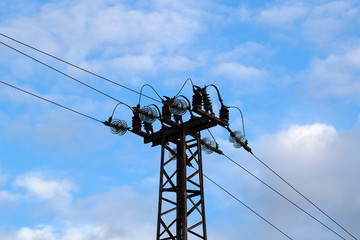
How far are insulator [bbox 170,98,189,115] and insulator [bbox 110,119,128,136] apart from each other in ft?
8.40

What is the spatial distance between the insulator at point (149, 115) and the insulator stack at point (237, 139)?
12.9 feet

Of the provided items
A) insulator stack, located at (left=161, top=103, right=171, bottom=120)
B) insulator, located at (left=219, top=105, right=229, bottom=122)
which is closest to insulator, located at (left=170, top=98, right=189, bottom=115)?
insulator stack, located at (left=161, top=103, right=171, bottom=120)

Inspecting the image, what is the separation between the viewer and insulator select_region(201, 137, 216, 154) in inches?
1062

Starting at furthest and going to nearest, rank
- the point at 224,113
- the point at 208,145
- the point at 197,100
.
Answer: the point at 208,145 → the point at 224,113 → the point at 197,100

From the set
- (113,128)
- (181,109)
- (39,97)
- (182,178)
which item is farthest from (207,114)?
(39,97)

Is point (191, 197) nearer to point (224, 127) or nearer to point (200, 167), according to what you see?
point (200, 167)

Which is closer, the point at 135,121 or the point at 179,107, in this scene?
the point at 179,107

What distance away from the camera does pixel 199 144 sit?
25.5 meters

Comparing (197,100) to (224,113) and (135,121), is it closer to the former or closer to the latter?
(224,113)

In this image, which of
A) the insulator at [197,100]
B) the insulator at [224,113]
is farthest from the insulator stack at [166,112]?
the insulator at [224,113]

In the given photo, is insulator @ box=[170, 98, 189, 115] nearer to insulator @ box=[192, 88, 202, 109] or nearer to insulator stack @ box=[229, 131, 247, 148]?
insulator @ box=[192, 88, 202, 109]

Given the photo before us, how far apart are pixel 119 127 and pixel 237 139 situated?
5235 mm

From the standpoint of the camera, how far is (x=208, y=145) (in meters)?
27.1

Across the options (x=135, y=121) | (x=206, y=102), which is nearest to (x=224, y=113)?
(x=206, y=102)
